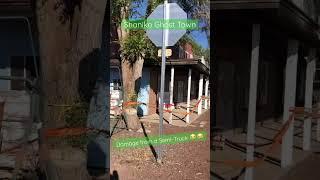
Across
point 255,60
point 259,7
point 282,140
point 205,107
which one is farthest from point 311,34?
point 205,107

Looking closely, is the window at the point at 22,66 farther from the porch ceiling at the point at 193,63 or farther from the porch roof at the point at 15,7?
the porch ceiling at the point at 193,63

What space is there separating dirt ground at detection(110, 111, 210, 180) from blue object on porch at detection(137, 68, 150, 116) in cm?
14

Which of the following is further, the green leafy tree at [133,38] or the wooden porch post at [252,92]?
the wooden porch post at [252,92]

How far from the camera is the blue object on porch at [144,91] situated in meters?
4.61

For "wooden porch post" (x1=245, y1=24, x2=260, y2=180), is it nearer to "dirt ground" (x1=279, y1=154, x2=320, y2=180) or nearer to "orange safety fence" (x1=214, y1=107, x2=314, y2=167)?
"orange safety fence" (x1=214, y1=107, x2=314, y2=167)

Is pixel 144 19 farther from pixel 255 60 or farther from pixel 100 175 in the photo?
pixel 255 60

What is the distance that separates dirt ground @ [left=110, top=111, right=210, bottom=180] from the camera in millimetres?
4461

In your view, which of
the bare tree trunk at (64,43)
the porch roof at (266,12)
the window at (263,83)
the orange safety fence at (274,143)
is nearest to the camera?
the bare tree trunk at (64,43)

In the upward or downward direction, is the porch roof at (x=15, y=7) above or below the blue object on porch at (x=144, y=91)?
above

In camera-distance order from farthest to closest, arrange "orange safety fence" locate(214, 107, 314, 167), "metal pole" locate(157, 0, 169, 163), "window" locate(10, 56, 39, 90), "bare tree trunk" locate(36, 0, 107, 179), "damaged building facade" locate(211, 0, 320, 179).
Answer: "window" locate(10, 56, 39, 90)
"orange safety fence" locate(214, 107, 314, 167)
"damaged building facade" locate(211, 0, 320, 179)
"metal pole" locate(157, 0, 169, 163)
"bare tree trunk" locate(36, 0, 107, 179)

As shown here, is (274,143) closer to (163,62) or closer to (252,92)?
(252,92)

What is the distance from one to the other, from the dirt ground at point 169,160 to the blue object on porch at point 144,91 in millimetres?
141
